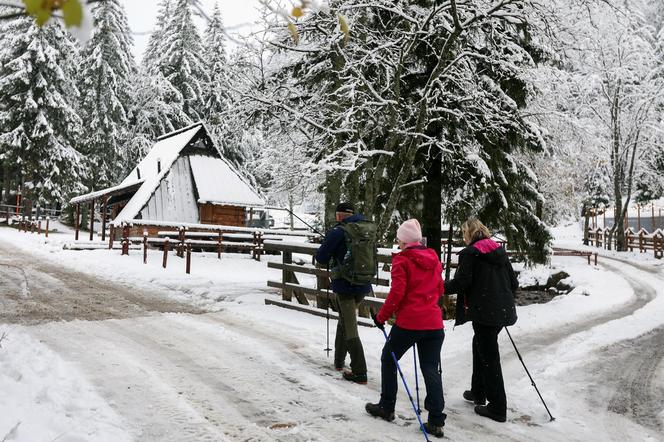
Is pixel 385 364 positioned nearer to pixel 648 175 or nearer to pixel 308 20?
pixel 308 20

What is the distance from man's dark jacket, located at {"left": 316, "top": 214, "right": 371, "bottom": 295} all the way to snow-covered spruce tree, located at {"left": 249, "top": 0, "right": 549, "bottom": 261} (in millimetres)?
3458

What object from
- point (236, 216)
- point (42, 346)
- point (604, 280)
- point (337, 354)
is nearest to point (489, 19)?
point (337, 354)

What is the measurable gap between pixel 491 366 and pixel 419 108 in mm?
6345

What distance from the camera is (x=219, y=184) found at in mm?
25344

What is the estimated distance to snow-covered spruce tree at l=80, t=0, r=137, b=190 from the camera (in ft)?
118

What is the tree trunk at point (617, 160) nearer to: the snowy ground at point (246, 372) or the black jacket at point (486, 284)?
the snowy ground at point (246, 372)

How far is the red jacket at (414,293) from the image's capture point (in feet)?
14.1

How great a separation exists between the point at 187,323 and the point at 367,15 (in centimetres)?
667

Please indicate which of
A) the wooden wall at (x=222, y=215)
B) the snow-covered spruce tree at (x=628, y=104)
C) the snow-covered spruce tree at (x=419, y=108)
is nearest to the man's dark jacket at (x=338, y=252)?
the snow-covered spruce tree at (x=419, y=108)

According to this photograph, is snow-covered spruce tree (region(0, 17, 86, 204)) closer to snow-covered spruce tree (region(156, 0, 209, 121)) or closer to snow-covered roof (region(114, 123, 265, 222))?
snow-covered spruce tree (region(156, 0, 209, 121))

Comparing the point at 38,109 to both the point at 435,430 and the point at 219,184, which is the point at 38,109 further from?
the point at 435,430

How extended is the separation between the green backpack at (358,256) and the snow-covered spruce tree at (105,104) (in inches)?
1398

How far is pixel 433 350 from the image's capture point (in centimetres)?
434

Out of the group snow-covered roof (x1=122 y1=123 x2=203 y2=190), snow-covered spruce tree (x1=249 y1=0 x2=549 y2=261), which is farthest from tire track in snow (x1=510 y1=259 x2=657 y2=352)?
snow-covered roof (x1=122 y1=123 x2=203 y2=190)
